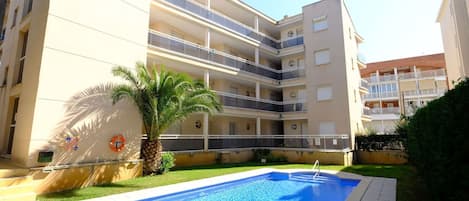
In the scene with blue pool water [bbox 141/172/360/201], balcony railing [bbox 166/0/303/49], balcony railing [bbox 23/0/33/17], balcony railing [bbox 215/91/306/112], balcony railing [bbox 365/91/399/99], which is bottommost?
blue pool water [bbox 141/172/360/201]

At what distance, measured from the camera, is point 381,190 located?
965cm

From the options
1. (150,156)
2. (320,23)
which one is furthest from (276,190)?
(320,23)

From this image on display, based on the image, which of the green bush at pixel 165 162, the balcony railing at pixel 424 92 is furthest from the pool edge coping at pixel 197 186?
the balcony railing at pixel 424 92

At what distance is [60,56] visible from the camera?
35.4ft

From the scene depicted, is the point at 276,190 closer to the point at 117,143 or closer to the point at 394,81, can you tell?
the point at 117,143

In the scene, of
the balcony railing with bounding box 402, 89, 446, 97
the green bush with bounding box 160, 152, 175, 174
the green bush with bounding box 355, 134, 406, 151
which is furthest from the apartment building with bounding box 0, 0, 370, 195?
the balcony railing with bounding box 402, 89, 446, 97

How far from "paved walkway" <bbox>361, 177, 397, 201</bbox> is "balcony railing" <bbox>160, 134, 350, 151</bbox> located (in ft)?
23.8

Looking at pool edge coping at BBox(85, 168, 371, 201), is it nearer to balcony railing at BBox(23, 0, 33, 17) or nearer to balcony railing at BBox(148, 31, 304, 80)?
balcony railing at BBox(148, 31, 304, 80)

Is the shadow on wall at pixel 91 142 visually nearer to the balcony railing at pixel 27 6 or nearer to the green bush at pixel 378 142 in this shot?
the balcony railing at pixel 27 6

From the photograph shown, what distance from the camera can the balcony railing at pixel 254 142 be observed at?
54.6ft

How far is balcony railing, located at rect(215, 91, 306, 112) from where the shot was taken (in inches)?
794

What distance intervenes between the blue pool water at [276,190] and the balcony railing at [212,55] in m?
9.87

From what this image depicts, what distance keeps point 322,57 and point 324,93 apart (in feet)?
11.4

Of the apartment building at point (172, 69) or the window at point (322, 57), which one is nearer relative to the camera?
the apartment building at point (172, 69)
